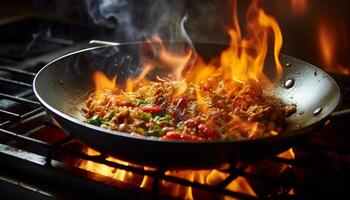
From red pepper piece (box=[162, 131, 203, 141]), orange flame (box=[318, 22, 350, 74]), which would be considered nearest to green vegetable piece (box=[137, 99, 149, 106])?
red pepper piece (box=[162, 131, 203, 141])

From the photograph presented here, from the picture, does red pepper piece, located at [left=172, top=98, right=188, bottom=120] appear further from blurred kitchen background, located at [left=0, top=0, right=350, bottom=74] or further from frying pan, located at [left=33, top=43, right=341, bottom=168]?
blurred kitchen background, located at [left=0, top=0, right=350, bottom=74]

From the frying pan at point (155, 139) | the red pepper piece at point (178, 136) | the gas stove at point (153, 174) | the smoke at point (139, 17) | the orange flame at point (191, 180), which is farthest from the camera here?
the smoke at point (139, 17)

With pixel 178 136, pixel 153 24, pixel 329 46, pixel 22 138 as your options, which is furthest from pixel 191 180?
pixel 153 24

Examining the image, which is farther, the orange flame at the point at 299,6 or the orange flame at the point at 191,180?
the orange flame at the point at 299,6

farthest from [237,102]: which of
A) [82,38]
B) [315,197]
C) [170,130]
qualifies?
[82,38]

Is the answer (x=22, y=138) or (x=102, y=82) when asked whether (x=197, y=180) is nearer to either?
(x=22, y=138)

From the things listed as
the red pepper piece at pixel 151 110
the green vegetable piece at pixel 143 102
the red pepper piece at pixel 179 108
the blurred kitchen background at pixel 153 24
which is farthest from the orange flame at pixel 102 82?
the blurred kitchen background at pixel 153 24

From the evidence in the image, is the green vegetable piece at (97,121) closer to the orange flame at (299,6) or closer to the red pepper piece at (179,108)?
the red pepper piece at (179,108)
